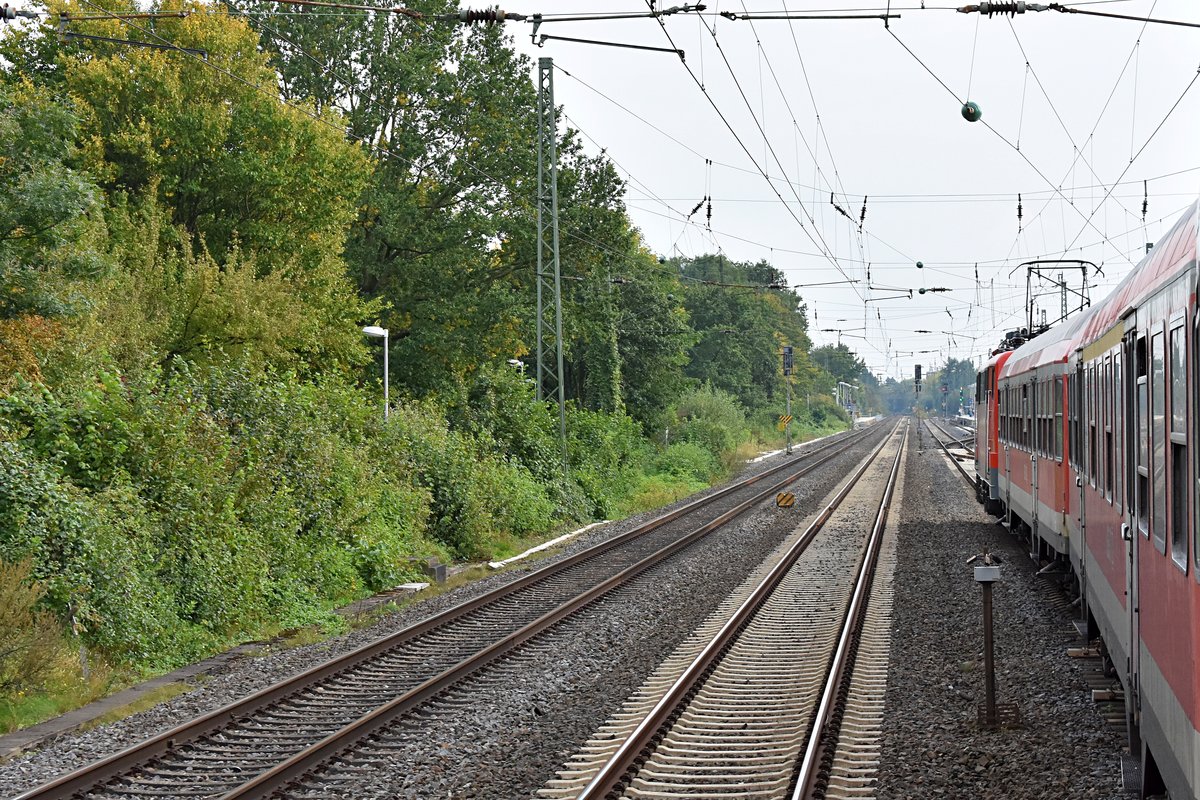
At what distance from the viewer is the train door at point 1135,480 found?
19.2 feet

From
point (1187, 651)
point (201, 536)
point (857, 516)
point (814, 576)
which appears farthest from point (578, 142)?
point (1187, 651)

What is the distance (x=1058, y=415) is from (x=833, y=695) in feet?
19.2

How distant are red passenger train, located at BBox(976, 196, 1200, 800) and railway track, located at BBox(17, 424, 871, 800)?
5269mm

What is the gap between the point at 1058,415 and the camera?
13.5 meters

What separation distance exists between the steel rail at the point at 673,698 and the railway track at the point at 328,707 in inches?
79.9

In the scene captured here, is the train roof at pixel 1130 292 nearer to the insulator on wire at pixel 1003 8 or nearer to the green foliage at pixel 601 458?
the insulator on wire at pixel 1003 8

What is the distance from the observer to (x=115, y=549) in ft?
37.9

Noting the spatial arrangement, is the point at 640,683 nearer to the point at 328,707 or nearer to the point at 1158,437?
the point at 328,707

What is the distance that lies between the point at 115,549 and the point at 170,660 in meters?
1.26

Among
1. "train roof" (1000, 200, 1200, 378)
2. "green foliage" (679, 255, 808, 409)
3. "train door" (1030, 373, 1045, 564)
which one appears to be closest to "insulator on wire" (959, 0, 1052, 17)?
"train roof" (1000, 200, 1200, 378)

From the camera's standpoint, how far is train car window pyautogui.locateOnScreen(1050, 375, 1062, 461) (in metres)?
13.3

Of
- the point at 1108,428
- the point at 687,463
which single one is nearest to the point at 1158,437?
the point at 1108,428

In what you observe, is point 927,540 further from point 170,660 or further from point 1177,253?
point 1177,253

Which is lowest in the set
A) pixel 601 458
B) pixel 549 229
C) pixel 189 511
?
pixel 601 458
